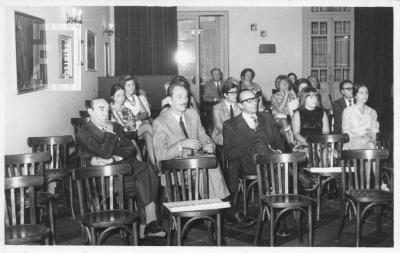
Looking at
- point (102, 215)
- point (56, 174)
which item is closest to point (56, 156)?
point (56, 174)

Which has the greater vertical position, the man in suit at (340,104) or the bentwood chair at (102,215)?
the man in suit at (340,104)

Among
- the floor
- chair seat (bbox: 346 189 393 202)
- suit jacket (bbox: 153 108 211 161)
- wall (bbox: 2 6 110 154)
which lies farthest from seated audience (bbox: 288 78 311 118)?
wall (bbox: 2 6 110 154)

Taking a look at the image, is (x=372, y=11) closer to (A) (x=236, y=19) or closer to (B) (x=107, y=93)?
(A) (x=236, y=19)

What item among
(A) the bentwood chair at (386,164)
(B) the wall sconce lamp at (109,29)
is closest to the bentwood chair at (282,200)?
(A) the bentwood chair at (386,164)

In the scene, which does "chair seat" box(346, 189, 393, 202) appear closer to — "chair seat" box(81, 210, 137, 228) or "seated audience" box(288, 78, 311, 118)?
"chair seat" box(81, 210, 137, 228)

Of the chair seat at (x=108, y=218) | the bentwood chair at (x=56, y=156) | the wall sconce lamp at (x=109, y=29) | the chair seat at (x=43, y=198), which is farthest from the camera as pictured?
the wall sconce lamp at (x=109, y=29)

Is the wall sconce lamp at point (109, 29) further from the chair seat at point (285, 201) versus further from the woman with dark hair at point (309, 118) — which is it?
the chair seat at point (285, 201)

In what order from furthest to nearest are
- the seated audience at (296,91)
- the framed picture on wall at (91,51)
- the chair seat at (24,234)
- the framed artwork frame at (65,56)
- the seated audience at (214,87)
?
the seated audience at (214,87)
the framed picture on wall at (91,51)
the seated audience at (296,91)
the framed artwork frame at (65,56)
the chair seat at (24,234)

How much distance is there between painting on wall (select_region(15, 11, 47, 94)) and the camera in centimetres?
408

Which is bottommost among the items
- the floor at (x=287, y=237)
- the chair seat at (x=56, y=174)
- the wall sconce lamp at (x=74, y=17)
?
the floor at (x=287, y=237)

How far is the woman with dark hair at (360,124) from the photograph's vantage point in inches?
193

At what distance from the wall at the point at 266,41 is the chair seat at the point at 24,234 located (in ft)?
25.6

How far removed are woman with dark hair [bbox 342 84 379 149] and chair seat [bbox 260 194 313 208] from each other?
1794mm
